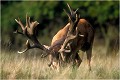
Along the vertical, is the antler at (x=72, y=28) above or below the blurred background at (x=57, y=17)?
below

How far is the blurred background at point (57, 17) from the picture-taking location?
29844 millimetres

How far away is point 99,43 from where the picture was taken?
31188 millimetres

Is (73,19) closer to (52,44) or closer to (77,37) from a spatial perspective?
(77,37)

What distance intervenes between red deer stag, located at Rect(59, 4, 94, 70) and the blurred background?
14.0m

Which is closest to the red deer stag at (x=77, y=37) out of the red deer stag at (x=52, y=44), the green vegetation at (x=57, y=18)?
the red deer stag at (x=52, y=44)

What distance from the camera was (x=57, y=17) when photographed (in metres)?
32.2

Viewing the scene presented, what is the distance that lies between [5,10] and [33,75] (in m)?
22.5

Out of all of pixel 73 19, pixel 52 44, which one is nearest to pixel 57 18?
pixel 73 19

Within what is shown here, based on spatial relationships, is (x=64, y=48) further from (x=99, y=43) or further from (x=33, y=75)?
(x=99, y=43)

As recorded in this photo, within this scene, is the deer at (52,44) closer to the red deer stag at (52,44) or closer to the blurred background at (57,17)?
the red deer stag at (52,44)

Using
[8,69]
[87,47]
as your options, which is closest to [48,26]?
[87,47]

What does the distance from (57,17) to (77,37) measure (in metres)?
19.0

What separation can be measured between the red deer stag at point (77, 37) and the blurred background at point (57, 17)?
1404 centimetres

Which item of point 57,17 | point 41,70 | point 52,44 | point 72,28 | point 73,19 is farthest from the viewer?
point 57,17
